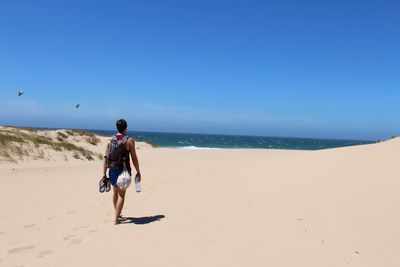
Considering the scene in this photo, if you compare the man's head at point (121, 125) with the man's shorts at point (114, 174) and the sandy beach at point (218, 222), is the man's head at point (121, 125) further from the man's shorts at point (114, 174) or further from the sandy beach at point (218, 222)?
the sandy beach at point (218, 222)

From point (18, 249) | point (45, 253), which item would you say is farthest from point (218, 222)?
point (18, 249)

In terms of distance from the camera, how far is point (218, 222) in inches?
242

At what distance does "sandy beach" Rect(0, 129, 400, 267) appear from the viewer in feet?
15.1

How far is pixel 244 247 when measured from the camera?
15.9ft

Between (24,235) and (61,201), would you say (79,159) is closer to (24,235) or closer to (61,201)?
(61,201)

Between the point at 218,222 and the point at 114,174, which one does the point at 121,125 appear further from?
the point at 218,222

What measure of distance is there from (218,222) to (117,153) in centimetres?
215

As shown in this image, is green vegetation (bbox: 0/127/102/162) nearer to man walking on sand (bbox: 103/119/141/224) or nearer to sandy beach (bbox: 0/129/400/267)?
sandy beach (bbox: 0/129/400/267)

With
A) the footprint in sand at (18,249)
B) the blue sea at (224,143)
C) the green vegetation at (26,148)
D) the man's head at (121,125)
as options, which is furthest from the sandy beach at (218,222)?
the blue sea at (224,143)

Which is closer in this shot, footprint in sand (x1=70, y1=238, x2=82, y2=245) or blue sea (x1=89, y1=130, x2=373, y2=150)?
footprint in sand (x1=70, y1=238, x2=82, y2=245)

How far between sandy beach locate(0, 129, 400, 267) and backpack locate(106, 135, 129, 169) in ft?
3.56

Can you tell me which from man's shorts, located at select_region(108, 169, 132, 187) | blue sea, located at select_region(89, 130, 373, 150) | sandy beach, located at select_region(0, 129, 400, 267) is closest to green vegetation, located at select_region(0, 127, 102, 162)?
sandy beach, located at select_region(0, 129, 400, 267)

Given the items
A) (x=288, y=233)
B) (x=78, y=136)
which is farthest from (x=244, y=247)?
(x=78, y=136)

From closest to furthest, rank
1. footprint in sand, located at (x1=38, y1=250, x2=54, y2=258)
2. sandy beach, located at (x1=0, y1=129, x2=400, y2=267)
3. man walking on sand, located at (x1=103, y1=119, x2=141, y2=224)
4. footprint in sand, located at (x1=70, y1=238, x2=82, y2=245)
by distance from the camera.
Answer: sandy beach, located at (x1=0, y1=129, x2=400, y2=267), footprint in sand, located at (x1=38, y1=250, x2=54, y2=258), footprint in sand, located at (x1=70, y1=238, x2=82, y2=245), man walking on sand, located at (x1=103, y1=119, x2=141, y2=224)
